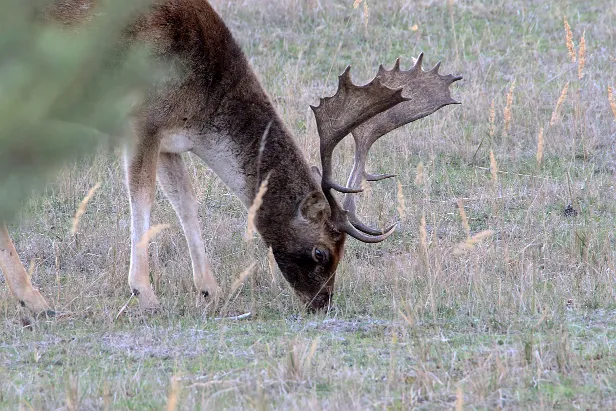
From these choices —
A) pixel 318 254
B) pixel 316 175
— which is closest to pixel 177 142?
pixel 316 175

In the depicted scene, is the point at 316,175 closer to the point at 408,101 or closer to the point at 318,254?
the point at 318,254

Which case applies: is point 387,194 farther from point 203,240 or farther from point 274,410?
point 274,410

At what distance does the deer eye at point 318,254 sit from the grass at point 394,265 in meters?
0.36

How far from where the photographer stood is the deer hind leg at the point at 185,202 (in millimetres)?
8250

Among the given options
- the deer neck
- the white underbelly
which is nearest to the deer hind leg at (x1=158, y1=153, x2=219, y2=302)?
the white underbelly

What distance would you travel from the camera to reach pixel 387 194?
33.1ft

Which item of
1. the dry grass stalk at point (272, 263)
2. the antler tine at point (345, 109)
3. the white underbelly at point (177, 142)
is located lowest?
the dry grass stalk at point (272, 263)

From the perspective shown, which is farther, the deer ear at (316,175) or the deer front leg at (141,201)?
the deer ear at (316,175)

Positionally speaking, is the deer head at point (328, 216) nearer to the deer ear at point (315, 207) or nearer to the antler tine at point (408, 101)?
the deer ear at point (315, 207)

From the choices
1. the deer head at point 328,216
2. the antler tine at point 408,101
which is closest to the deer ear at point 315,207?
the deer head at point 328,216

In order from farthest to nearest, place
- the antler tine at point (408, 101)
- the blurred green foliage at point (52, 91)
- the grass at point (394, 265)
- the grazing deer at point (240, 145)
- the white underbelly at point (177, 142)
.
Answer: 1. the antler tine at point (408, 101)
2. the white underbelly at point (177, 142)
3. the grazing deer at point (240, 145)
4. the grass at point (394, 265)
5. the blurred green foliage at point (52, 91)

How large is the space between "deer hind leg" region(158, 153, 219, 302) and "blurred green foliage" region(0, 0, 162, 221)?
450 cm

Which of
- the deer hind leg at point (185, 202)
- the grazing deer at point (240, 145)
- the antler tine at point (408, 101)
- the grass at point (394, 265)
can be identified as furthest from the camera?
the deer hind leg at point (185, 202)

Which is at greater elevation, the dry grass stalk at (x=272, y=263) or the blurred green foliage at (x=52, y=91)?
the blurred green foliage at (x=52, y=91)
